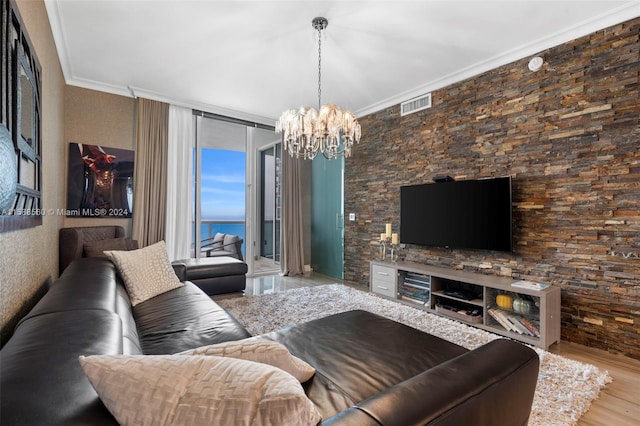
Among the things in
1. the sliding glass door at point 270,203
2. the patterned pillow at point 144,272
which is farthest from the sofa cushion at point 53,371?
the sliding glass door at point 270,203

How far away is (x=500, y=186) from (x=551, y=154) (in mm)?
477

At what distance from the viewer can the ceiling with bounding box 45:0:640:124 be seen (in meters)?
2.37

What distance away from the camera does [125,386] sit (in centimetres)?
61

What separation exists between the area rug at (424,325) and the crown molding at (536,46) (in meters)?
2.63

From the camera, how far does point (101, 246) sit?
3182 mm

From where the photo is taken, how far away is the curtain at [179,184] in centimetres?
423

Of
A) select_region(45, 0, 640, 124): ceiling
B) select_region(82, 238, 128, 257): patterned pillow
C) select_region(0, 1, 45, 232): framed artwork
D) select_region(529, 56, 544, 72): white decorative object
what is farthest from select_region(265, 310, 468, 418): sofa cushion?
select_region(529, 56, 544, 72): white decorative object

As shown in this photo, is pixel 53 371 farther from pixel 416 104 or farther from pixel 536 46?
pixel 416 104

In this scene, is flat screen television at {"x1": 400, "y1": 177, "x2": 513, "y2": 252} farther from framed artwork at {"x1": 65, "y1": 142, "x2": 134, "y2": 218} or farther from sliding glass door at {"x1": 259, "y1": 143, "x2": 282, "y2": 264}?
framed artwork at {"x1": 65, "y1": 142, "x2": 134, "y2": 218}

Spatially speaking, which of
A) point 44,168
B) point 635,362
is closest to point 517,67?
point 635,362

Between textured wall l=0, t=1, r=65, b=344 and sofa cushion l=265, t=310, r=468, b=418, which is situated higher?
textured wall l=0, t=1, r=65, b=344

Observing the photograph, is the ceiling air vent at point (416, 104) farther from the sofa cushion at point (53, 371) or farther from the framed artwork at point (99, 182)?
the sofa cushion at point (53, 371)

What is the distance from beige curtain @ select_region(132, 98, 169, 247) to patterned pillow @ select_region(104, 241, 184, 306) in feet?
5.16

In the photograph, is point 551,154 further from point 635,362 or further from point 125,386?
point 125,386
